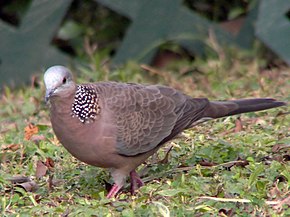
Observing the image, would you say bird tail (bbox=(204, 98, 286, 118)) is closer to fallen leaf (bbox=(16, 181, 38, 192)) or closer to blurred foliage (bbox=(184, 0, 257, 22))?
fallen leaf (bbox=(16, 181, 38, 192))

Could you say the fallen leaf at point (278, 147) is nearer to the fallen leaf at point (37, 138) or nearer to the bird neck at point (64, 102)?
the bird neck at point (64, 102)

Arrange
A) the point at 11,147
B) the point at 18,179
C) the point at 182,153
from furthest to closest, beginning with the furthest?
the point at 11,147 → the point at 182,153 → the point at 18,179

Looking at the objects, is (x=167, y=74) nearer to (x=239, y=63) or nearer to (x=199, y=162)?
(x=239, y=63)

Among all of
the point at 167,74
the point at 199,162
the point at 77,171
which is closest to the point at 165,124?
the point at 199,162

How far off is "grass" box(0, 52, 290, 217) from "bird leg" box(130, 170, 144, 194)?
0.05 m

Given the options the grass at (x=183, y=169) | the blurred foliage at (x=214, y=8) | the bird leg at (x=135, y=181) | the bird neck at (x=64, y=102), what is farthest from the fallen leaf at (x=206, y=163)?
the blurred foliage at (x=214, y=8)

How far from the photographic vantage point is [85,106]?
194 inches

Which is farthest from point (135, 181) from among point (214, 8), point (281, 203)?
point (214, 8)

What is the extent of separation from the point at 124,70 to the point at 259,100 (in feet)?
7.94

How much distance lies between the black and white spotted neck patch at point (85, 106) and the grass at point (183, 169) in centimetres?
46

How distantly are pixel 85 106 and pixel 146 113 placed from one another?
0.42 metres

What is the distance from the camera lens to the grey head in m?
4.76

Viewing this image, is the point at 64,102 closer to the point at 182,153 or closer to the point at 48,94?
the point at 48,94

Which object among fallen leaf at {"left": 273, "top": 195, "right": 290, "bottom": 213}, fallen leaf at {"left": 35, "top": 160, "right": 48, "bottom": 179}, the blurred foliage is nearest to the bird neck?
fallen leaf at {"left": 35, "top": 160, "right": 48, "bottom": 179}
